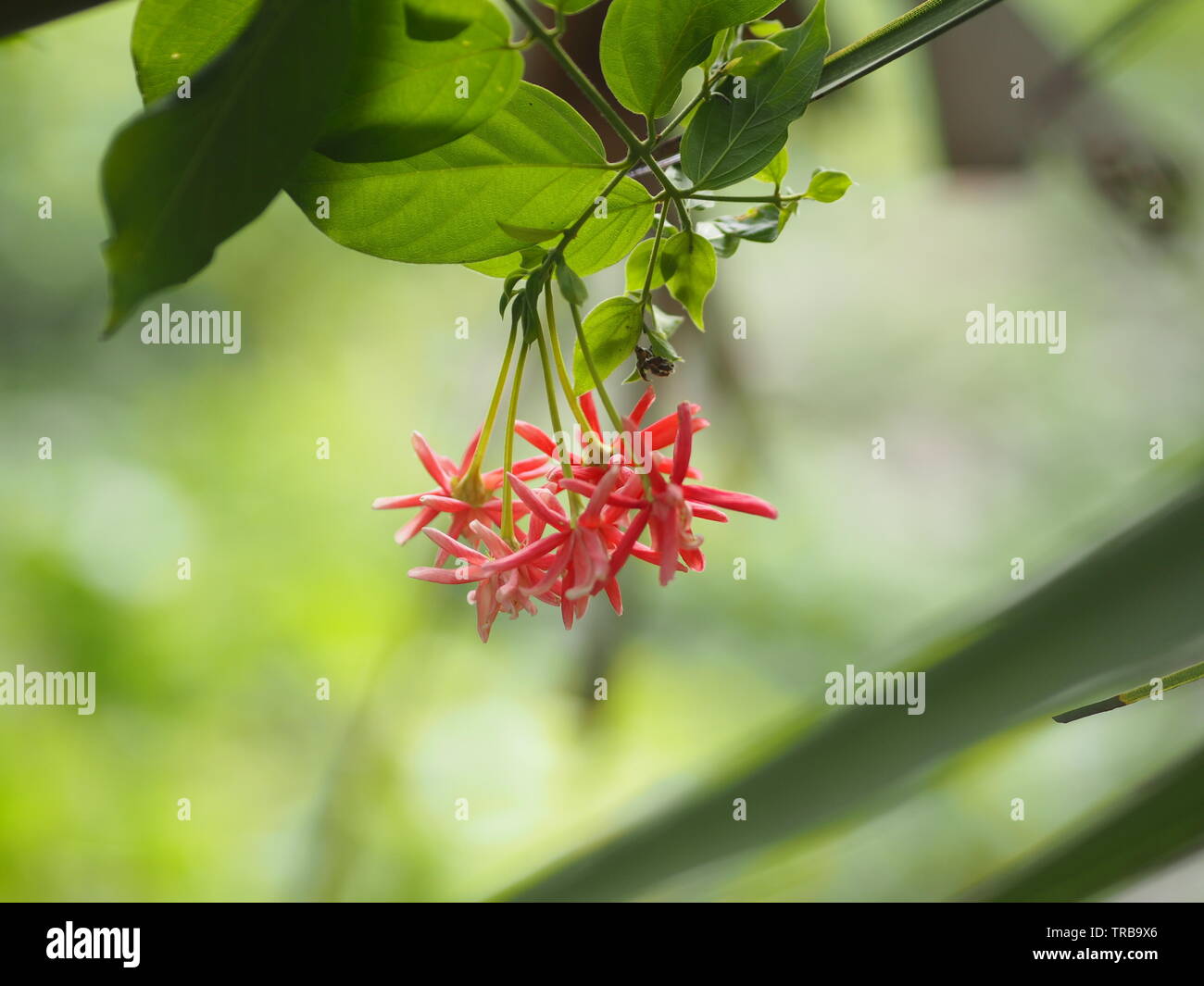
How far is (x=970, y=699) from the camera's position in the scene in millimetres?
247

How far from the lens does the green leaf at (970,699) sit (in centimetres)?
21

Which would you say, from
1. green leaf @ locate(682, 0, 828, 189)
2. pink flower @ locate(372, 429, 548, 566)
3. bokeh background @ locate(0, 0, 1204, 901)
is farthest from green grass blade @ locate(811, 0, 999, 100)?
bokeh background @ locate(0, 0, 1204, 901)

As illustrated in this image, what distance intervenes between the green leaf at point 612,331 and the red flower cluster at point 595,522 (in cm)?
1

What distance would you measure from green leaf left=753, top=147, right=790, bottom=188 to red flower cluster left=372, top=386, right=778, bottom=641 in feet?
0.20

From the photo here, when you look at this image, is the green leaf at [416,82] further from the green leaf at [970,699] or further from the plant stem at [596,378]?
the green leaf at [970,699]

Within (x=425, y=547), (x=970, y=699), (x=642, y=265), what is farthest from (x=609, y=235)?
(x=425, y=547)

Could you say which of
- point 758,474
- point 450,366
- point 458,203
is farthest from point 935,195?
point 458,203

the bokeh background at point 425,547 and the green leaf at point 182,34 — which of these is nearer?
the green leaf at point 182,34

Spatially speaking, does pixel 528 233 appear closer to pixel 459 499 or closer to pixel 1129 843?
pixel 459 499

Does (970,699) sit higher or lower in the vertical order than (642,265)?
lower

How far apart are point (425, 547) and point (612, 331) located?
697mm

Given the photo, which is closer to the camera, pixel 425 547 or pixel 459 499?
pixel 459 499

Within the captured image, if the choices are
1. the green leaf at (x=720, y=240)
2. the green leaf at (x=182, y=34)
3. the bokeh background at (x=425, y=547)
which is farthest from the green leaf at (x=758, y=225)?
the bokeh background at (x=425, y=547)
